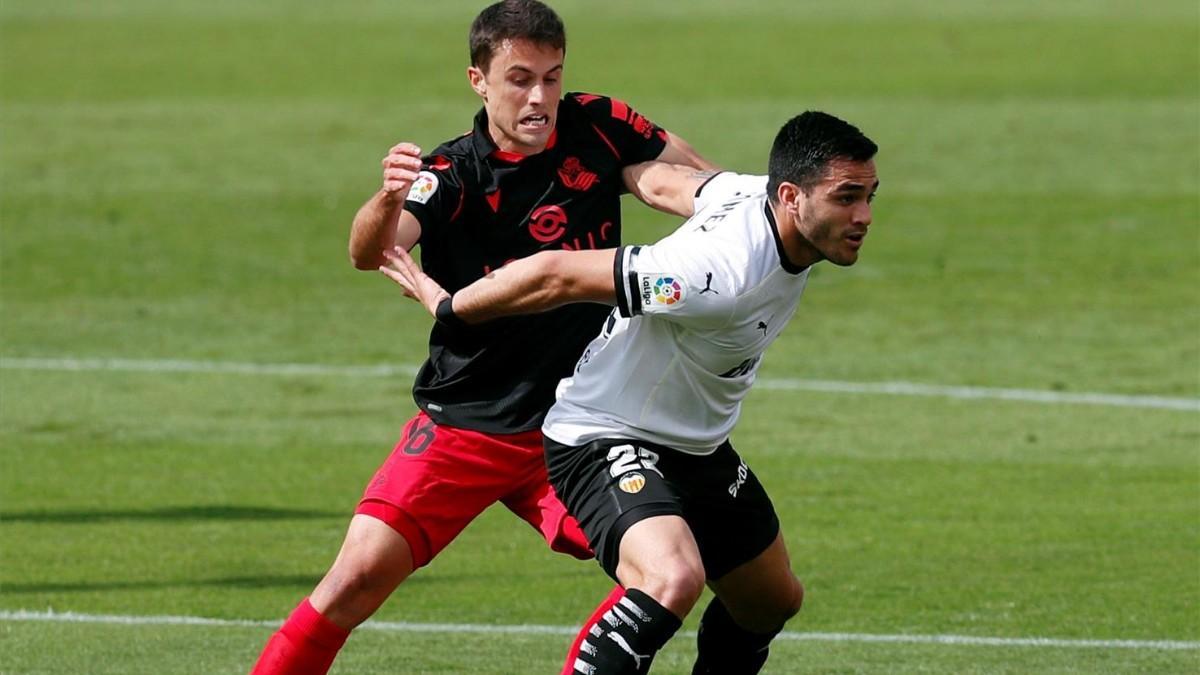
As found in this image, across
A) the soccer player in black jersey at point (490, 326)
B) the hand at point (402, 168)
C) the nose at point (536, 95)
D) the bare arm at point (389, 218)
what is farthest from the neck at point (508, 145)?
the hand at point (402, 168)

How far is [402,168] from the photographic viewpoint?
22.6 ft

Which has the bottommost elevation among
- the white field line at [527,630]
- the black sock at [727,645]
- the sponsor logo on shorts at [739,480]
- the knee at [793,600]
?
the white field line at [527,630]

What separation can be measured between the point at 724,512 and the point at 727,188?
1.00 m

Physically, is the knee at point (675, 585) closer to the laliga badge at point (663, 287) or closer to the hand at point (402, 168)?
the laliga badge at point (663, 287)

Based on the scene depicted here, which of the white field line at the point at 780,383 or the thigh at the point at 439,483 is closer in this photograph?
the thigh at the point at 439,483

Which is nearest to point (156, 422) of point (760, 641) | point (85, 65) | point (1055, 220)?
point (760, 641)

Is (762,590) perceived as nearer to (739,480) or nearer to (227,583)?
(739,480)

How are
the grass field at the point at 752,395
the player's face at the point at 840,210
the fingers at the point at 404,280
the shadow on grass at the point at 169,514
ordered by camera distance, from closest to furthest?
the player's face at the point at 840,210
the fingers at the point at 404,280
the grass field at the point at 752,395
the shadow on grass at the point at 169,514

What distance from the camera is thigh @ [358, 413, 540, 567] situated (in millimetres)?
7164

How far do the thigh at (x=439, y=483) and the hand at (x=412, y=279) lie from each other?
548mm

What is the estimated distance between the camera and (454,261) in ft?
24.2

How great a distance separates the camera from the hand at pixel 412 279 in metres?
6.90

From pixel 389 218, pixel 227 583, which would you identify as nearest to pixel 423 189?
pixel 389 218

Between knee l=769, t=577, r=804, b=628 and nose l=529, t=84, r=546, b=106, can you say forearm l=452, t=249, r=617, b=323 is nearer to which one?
nose l=529, t=84, r=546, b=106
